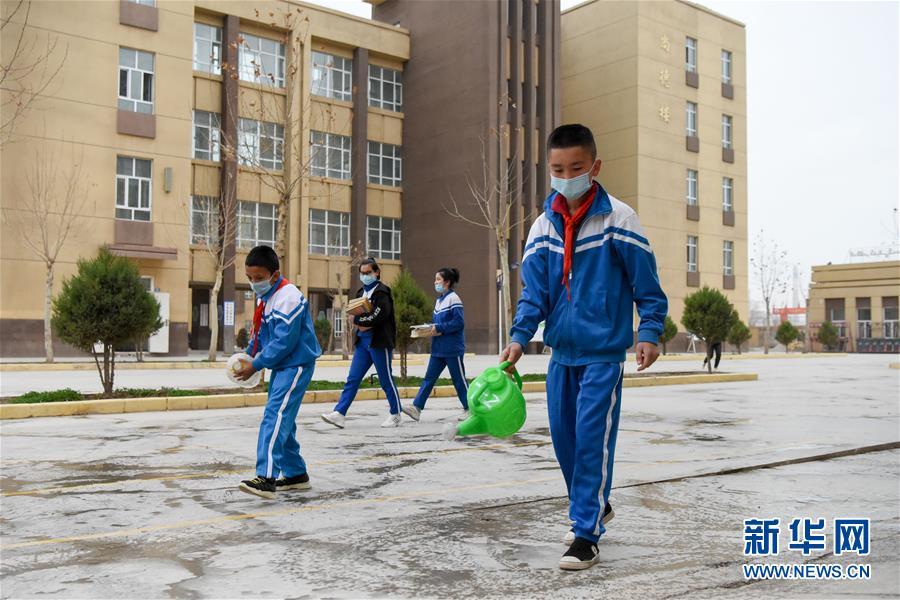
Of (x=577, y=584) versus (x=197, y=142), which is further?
(x=197, y=142)

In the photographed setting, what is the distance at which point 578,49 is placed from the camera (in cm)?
5203

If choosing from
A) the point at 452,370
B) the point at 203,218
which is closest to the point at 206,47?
the point at 203,218

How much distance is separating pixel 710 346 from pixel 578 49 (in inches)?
1281

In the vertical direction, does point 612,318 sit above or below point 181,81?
below

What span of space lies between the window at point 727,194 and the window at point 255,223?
95.1 feet

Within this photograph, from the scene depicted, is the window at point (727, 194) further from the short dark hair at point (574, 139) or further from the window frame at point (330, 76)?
the short dark hair at point (574, 139)

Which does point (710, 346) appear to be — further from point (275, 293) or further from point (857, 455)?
point (275, 293)

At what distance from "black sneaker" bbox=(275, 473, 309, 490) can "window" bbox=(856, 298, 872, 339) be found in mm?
71811

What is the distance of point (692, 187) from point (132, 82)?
33.3 m

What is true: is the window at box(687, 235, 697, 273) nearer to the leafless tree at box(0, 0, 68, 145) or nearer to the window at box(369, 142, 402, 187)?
the window at box(369, 142, 402, 187)

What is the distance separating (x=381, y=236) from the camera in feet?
150

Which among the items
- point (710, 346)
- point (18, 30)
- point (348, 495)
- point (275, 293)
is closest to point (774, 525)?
point (348, 495)

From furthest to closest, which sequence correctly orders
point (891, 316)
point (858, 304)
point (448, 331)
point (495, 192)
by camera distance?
point (858, 304)
point (891, 316)
point (495, 192)
point (448, 331)

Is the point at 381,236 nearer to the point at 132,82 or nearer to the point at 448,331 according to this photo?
the point at 132,82
